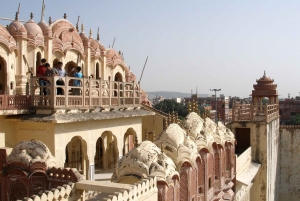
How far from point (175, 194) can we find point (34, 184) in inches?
125

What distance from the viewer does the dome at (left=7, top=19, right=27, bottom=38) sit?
1309cm

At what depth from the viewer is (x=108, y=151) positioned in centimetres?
1630

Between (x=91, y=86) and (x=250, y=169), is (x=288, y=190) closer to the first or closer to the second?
(x=250, y=169)

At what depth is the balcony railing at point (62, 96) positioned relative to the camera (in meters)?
11.4

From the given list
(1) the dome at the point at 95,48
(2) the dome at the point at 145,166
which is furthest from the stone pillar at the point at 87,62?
(2) the dome at the point at 145,166

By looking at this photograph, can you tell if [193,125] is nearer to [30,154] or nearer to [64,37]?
[30,154]

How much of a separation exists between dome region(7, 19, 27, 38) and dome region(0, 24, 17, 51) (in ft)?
1.11

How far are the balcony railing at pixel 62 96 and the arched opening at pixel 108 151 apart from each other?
1.98 m

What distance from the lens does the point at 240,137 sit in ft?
68.8

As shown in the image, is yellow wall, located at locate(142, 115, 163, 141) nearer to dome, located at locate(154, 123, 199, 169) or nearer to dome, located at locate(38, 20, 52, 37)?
dome, located at locate(38, 20, 52, 37)

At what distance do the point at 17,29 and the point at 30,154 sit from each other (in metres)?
6.26

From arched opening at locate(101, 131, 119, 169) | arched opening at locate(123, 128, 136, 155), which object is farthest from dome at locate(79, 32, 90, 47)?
arched opening at locate(123, 128, 136, 155)

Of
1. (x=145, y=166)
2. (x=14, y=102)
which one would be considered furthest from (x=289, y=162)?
(x=14, y=102)

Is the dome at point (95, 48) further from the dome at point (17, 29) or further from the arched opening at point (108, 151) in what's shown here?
the dome at point (17, 29)
